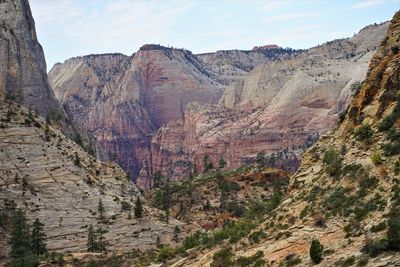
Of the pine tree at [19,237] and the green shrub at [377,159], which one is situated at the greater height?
the green shrub at [377,159]

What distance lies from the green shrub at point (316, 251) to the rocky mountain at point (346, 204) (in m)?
0.05

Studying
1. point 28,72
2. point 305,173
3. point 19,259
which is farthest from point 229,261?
point 28,72

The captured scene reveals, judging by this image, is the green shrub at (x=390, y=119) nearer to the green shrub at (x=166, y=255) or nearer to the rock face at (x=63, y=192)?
the green shrub at (x=166, y=255)

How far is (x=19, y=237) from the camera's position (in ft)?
200

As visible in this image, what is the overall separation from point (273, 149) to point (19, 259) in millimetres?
125033

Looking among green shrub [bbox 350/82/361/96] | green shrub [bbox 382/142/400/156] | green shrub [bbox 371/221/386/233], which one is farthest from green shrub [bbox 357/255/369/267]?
green shrub [bbox 350/82/361/96]


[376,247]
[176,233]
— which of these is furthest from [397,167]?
[176,233]

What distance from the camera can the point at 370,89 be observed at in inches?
1566

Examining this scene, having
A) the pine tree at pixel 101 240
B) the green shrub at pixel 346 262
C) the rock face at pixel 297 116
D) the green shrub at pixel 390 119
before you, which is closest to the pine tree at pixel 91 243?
the pine tree at pixel 101 240

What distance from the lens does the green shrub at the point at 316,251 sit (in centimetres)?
2681

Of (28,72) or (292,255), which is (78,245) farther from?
(28,72)

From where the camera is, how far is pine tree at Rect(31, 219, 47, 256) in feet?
202

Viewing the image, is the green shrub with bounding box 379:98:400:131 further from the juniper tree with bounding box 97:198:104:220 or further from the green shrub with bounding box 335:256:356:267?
the juniper tree with bounding box 97:198:104:220

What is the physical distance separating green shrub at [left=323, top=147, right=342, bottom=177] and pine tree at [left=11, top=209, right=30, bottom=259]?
35.4 meters
